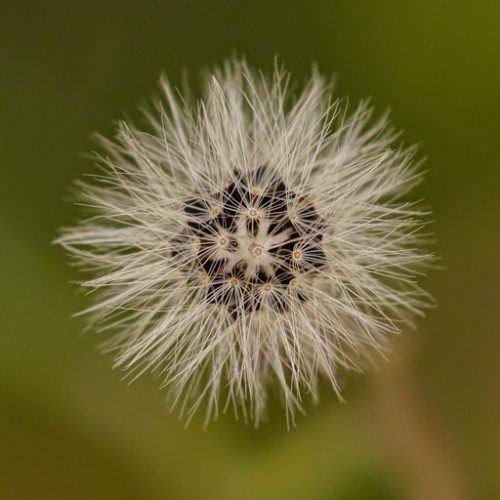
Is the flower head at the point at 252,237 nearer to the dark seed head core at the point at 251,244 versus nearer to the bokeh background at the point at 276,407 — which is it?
the dark seed head core at the point at 251,244

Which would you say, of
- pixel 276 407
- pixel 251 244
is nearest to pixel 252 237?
pixel 251 244

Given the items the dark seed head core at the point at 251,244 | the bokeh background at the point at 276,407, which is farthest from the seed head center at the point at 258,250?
the bokeh background at the point at 276,407

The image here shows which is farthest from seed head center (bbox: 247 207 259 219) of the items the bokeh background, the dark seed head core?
the bokeh background

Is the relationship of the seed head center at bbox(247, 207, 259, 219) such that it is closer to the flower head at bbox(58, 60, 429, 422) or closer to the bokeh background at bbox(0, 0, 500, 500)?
the flower head at bbox(58, 60, 429, 422)

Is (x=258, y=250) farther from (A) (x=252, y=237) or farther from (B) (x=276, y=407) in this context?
(B) (x=276, y=407)

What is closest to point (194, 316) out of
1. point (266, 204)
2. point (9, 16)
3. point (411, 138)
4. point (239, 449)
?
point (266, 204)
